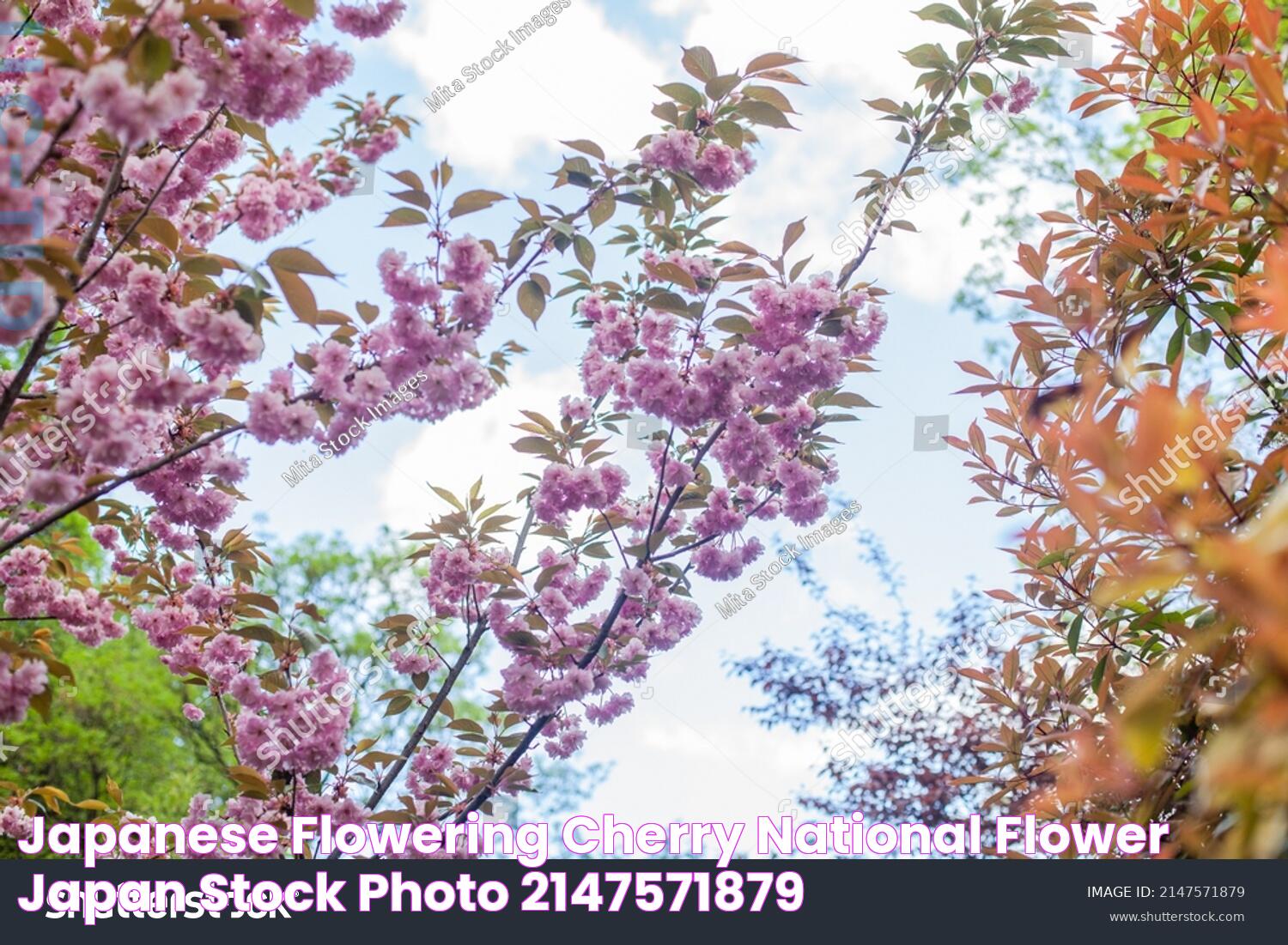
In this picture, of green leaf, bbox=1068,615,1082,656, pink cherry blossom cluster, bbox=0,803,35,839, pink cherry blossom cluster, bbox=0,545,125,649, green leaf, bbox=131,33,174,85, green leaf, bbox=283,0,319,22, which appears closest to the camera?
green leaf, bbox=131,33,174,85

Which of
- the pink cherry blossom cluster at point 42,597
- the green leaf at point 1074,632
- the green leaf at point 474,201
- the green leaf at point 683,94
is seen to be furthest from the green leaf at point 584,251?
the pink cherry blossom cluster at point 42,597

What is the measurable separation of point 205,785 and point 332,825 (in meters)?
9.79

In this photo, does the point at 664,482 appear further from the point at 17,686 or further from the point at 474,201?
the point at 17,686

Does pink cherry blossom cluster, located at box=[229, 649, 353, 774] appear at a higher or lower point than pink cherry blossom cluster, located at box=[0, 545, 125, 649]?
lower

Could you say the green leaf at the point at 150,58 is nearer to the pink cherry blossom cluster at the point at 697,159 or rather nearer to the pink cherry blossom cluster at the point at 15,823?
the pink cherry blossom cluster at the point at 697,159

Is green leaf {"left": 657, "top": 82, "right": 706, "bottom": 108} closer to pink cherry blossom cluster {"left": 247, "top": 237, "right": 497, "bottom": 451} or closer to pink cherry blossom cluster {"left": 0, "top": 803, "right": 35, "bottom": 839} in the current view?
pink cherry blossom cluster {"left": 247, "top": 237, "right": 497, "bottom": 451}

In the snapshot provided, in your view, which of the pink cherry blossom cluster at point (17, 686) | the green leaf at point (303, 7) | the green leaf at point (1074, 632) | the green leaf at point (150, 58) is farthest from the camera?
the green leaf at point (1074, 632)

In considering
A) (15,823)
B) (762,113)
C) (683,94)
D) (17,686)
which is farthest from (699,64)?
(15,823)

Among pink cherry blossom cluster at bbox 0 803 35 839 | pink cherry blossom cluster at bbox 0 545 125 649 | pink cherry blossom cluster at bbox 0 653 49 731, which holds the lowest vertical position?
pink cherry blossom cluster at bbox 0 653 49 731

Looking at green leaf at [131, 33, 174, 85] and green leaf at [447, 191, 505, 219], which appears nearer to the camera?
green leaf at [131, 33, 174, 85]

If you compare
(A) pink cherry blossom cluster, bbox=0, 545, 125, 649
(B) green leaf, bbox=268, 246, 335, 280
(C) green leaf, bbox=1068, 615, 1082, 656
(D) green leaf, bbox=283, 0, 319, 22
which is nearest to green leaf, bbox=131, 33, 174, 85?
(D) green leaf, bbox=283, 0, 319, 22

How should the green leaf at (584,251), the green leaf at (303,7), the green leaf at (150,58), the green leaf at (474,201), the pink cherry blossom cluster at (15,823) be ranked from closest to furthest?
1. the green leaf at (150,58)
2. the green leaf at (303,7)
3. the green leaf at (474,201)
4. the green leaf at (584,251)
5. the pink cherry blossom cluster at (15,823)

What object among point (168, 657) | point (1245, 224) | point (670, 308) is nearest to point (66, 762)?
point (168, 657)

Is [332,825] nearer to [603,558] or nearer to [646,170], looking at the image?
[603,558]
